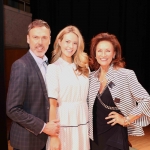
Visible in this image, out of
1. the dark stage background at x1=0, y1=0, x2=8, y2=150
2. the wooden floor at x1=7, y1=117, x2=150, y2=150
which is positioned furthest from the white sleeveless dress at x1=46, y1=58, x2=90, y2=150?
the wooden floor at x1=7, y1=117, x2=150, y2=150

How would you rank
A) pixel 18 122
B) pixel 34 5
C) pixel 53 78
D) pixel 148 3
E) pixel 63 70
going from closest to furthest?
pixel 18 122 → pixel 53 78 → pixel 63 70 → pixel 148 3 → pixel 34 5

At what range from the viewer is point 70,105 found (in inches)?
69.2

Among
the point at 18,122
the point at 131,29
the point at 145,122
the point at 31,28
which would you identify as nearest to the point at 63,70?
the point at 31,28

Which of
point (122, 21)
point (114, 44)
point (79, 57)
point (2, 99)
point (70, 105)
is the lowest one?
point (2, 99)

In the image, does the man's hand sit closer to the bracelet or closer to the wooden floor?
the bracelet

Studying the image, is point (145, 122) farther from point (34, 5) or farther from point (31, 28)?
point (34, 5)

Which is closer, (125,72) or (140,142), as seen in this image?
(125,72)

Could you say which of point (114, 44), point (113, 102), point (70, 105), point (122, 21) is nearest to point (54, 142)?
point (70, 105)

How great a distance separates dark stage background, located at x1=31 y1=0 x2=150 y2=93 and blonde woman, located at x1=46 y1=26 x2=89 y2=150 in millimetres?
3188

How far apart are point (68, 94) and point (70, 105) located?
89 mm

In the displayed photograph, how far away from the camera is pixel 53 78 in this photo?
1653 millimetres

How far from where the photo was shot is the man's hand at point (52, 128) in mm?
1575

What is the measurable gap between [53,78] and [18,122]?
1.25ft

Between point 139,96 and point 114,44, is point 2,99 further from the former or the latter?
point 139,96
